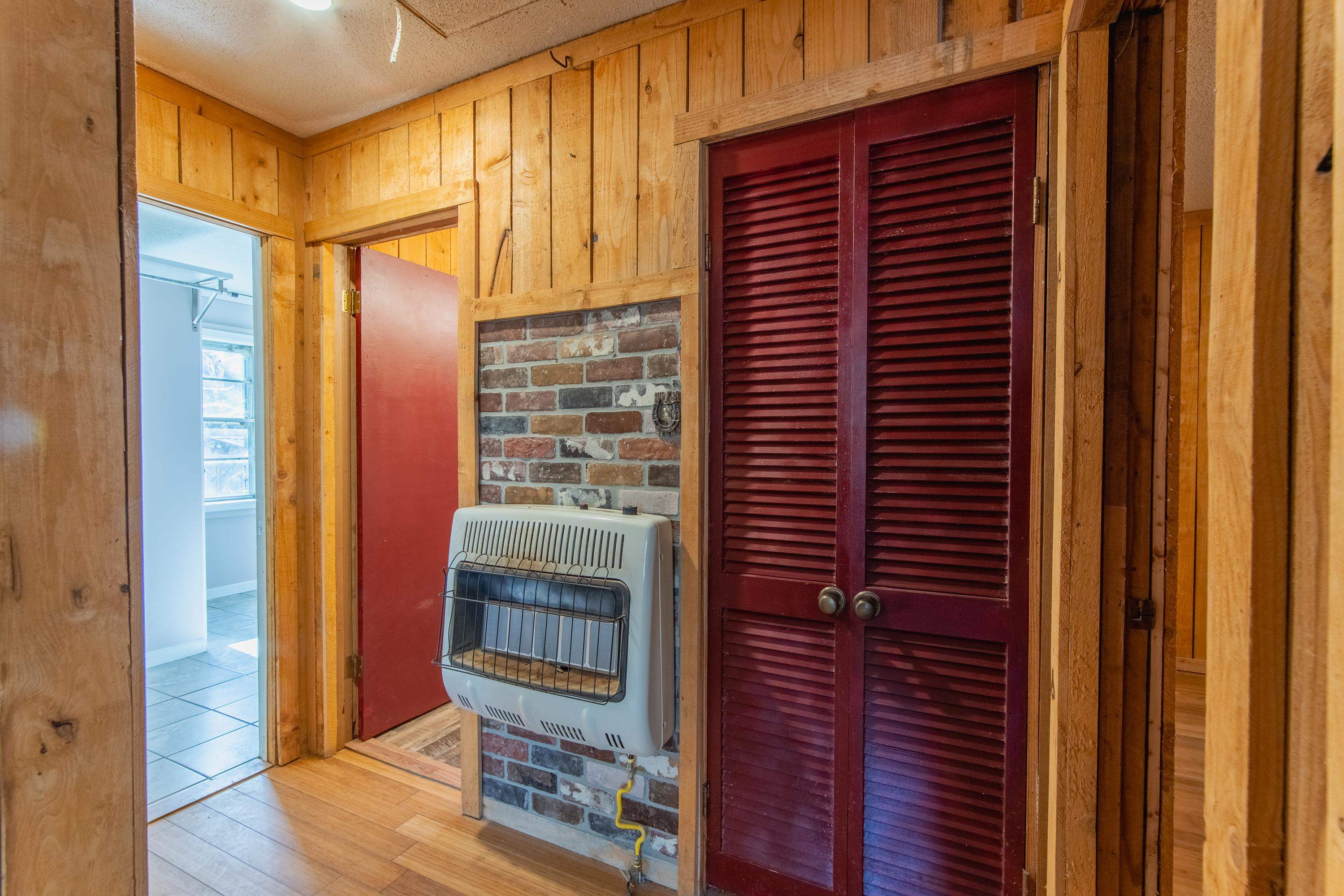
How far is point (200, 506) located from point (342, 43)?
3322 millimetres

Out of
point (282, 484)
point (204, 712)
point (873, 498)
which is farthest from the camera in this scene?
point (204, 712)

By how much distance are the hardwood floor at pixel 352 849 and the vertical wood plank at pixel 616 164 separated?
1.68 m

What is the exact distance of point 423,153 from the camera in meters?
2.05

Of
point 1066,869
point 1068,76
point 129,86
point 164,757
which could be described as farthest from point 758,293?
point 164,757

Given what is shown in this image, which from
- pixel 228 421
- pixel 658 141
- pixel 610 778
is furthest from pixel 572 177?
pixel 228 421

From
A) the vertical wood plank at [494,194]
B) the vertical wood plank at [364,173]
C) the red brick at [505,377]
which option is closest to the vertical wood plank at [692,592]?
the red brick at [505,377]

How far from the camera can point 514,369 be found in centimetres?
186

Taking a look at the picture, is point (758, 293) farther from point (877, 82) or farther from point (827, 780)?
point (827, 780)

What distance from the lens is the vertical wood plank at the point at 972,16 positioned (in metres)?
1.26

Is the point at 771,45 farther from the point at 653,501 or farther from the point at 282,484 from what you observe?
the point at 282,484

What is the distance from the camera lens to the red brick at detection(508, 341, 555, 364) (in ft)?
5.91

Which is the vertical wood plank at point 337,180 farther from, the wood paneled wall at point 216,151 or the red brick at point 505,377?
the red brick at point 505,377

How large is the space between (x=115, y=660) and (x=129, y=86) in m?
Answer: 0.75

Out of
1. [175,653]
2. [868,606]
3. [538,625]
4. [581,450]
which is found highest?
[581,450]
